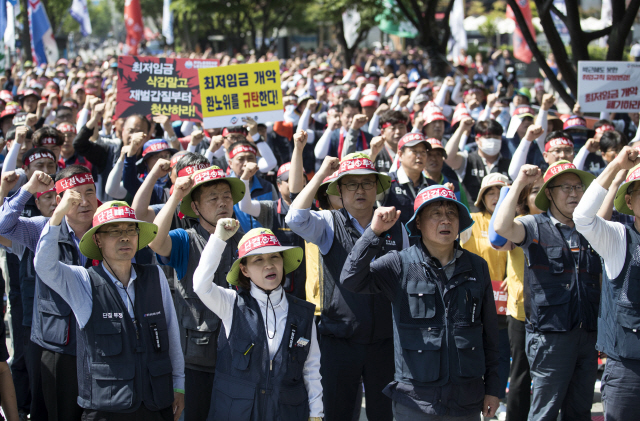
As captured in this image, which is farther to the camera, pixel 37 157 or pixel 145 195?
pixel 37 157

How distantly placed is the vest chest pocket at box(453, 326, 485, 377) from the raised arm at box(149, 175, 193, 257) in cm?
180

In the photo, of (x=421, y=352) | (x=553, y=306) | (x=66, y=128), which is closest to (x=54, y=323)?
(x=421, y=352)

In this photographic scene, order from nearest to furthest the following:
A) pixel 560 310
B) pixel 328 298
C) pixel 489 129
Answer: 1. pixel 560 310
2. pixel 328 298
3. pixel 489 129

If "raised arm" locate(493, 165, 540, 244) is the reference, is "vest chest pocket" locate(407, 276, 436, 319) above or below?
below

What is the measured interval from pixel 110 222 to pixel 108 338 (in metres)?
0.64

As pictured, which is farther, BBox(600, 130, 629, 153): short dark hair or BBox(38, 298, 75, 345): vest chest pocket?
BBox(600, 130, 629, 153): short dark hair

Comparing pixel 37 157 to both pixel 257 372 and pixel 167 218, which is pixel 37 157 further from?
pixel 257 372

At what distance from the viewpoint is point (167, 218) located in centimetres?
405

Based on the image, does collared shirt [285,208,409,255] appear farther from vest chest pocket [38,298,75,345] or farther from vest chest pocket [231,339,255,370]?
vest chest pocket [38,298,75,345]

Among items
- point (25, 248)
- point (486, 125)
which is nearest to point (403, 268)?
point (25, 248)

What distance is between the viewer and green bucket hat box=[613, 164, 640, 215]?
3.77m

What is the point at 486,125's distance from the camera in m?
7.32

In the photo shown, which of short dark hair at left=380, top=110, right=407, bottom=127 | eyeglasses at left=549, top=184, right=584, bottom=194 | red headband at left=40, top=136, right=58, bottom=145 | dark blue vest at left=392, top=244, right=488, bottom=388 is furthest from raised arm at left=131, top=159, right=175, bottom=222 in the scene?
short dark hair at left=380, top=110, right=407, bottom=127

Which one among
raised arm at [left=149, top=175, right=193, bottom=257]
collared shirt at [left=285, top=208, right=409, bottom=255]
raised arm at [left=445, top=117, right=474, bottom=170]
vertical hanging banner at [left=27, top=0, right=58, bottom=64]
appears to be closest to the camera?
raised arm at [left=149, top=175, right=193, bottom=257]
